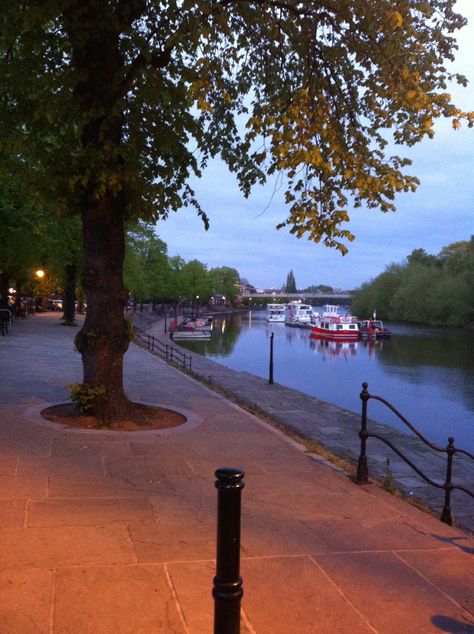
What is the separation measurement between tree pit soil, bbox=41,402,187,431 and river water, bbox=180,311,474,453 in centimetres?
1298

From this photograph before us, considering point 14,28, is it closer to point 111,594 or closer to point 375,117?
point 375,117

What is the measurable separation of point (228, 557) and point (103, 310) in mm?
6414

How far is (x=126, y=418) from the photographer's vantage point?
8609mm

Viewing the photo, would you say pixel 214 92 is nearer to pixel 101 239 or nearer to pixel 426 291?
pixel 101 239

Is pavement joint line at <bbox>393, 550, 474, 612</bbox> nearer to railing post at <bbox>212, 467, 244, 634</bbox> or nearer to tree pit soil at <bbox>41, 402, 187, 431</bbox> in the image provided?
railing post at <bbox>212, 467, 244, 634</bbox>

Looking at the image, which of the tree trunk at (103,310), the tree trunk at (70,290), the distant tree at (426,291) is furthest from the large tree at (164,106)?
the distant tree at (426,291)

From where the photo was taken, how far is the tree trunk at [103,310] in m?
8.42

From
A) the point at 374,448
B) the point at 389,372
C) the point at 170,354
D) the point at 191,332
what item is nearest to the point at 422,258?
the point at 191,332

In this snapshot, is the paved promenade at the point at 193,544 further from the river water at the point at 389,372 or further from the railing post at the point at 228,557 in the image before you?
the river water at the point at 389,372

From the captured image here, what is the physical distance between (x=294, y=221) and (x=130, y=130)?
3050mm

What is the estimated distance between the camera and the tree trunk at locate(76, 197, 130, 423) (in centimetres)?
842

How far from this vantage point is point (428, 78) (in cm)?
789

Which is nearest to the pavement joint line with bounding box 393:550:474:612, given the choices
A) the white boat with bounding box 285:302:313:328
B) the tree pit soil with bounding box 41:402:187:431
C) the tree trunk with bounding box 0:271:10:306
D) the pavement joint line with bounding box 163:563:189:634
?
the pavement joint line with bounding box 163:563:189:634

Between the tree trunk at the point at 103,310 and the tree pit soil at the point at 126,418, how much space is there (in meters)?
0.14
